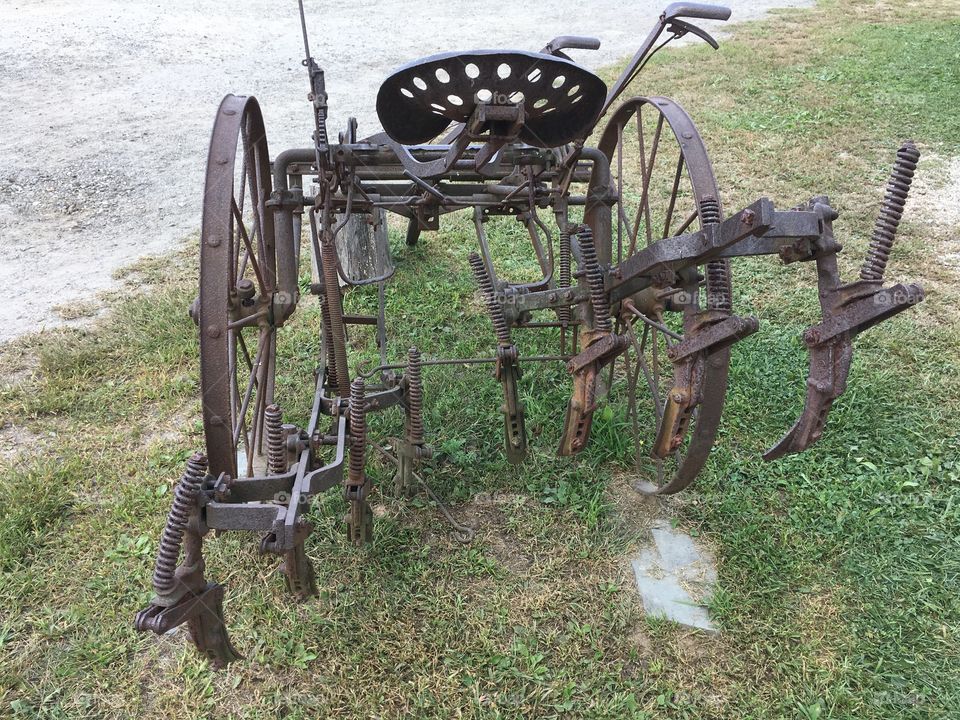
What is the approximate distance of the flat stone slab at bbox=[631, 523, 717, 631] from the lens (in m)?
2.54

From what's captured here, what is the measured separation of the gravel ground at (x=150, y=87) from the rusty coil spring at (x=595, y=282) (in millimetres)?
3523

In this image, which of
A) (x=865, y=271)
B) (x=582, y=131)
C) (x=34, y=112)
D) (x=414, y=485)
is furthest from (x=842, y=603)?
(x=34, y=112)

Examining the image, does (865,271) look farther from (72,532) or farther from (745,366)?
(72,532)

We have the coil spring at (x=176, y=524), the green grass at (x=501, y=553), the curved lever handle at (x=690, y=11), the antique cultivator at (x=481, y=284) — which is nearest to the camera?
the coil spring at (x=176, y=524)

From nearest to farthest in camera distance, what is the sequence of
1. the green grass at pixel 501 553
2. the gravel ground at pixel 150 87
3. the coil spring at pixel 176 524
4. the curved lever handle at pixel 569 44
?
the coil spring at pixel 176 524, the green grass at pixel 501 553, the curved lever handle at pixel 569 44, the gravel ground at pixel 150 87

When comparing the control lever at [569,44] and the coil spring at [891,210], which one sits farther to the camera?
the control lever at [569,44]

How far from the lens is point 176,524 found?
171 cm

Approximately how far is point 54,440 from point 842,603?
3.35 meters

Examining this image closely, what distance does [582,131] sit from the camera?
7.92 feet

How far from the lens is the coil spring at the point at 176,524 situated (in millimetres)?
1683

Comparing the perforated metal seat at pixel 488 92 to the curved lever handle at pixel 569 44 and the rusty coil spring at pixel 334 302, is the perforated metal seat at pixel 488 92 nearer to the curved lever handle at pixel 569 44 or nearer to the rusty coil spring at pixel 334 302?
the rusty coil spring at pixel 334 302

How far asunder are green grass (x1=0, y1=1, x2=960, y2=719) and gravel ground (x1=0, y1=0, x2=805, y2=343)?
54.3 inches

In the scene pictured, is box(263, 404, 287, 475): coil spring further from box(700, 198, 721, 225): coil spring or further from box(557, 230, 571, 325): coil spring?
box(700, 198, 721, 225): coil spring

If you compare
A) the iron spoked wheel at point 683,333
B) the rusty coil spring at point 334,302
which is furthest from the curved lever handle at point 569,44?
the rusty coil spring at point 334,302
